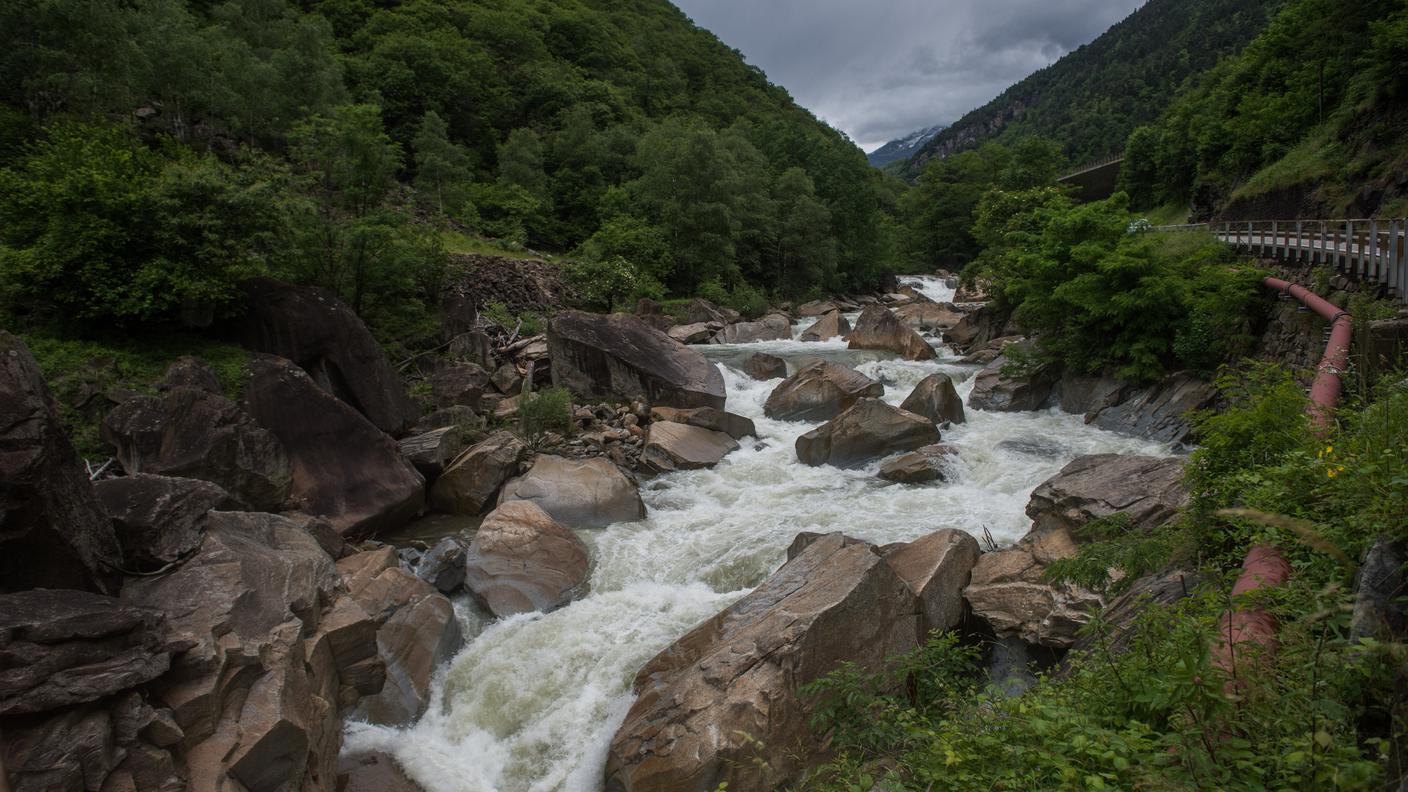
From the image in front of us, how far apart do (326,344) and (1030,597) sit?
13.7 m

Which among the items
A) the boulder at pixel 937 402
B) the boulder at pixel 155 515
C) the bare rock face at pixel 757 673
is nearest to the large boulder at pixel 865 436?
the boulder at pixel 937 402

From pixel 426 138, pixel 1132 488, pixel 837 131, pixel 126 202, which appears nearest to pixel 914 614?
pixel 1132 488

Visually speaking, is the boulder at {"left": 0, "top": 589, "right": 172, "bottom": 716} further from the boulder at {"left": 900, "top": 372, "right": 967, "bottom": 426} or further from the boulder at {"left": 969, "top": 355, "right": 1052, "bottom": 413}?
the boulder at {"left": 969, "top": 355, "right": 1052, "bottom": 413}

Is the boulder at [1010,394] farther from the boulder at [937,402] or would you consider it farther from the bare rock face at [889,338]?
the bare rock face at [889,338]

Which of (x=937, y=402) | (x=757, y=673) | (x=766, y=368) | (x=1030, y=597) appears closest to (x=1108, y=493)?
(x=1030, y=597)

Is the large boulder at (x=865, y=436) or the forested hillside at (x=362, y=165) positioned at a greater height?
the forested hillside at (x=362, y=165)

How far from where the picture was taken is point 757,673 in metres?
6.62

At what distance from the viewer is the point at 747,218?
42000 mm

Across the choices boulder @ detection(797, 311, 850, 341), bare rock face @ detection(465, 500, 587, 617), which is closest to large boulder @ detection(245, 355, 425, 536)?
bare rock face @ detection(465, 500, 587, 617)

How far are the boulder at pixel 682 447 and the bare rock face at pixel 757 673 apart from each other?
7203mm

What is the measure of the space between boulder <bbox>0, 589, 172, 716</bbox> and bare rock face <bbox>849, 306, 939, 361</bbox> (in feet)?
75.3

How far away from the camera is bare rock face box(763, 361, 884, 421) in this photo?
18203mm

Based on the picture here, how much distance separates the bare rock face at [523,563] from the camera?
32.2 feet

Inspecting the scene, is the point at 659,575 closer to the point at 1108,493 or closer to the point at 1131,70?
the point at 1108,493
